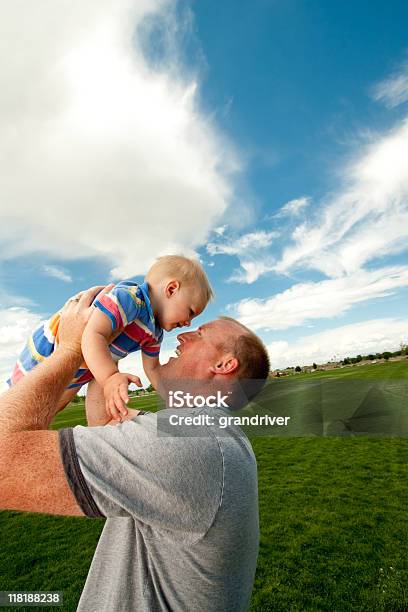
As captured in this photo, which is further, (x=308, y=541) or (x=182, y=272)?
(x=308, y=541)

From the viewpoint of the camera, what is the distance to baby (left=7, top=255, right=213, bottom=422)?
6.66 feet

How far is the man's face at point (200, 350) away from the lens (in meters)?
2.05

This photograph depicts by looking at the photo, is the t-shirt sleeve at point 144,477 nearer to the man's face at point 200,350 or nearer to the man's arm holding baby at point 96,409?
the man's face at point 200,350

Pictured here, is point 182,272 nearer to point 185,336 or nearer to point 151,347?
point 151,347

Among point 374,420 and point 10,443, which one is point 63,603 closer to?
point 10,443

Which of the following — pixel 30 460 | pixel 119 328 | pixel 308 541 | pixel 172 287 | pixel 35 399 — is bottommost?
pixel 308 541

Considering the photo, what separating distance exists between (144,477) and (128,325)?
145 centimetres

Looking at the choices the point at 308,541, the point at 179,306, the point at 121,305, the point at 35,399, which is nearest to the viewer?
the point at 35,399

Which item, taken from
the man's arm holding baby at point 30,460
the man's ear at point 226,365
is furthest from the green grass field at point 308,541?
the man's arm holding baby at point 30,460

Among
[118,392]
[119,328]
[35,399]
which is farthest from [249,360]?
[35,399]

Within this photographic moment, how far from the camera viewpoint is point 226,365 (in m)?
2.01

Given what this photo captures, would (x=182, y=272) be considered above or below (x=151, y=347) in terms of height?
above

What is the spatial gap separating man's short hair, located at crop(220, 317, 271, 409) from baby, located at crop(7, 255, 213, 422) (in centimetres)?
49

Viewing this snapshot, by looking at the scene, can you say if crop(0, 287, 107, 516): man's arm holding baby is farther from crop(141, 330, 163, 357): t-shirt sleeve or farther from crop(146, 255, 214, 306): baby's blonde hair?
crop(146, 255, 214, 306): baby's blonde hair
